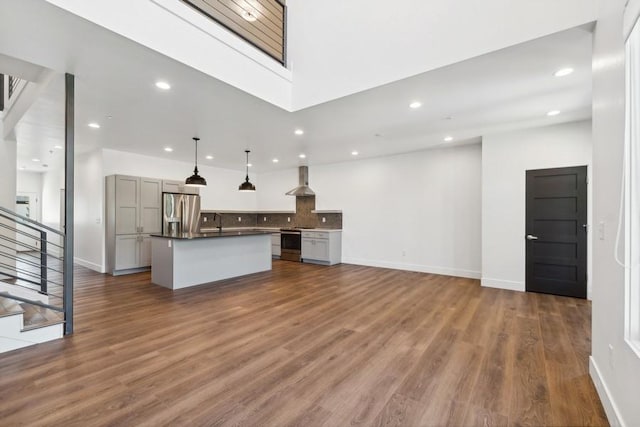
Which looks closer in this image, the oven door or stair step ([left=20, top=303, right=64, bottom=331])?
stair step ([left=20, top=303, right=64, bottom=331])

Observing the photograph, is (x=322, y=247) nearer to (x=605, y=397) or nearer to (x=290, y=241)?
(x=290, y=241)

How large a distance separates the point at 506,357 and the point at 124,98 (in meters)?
5.04

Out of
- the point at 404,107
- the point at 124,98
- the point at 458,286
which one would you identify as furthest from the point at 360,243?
the point at 124,98

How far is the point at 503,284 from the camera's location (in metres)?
4.94

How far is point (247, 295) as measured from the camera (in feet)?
14.6

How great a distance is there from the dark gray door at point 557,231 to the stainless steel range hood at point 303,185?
4.99 meters

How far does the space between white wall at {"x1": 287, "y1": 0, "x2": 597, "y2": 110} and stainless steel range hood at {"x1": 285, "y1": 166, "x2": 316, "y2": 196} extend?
4.10 m

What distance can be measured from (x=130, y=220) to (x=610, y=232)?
7.42m

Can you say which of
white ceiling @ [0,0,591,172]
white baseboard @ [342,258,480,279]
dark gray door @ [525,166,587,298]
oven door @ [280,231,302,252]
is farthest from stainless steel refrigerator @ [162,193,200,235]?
dark gray door @ [525,166,587,298]

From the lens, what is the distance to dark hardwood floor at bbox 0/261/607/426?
1.82 meters

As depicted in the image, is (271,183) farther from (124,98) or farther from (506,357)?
(506,357)

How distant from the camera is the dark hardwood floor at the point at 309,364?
5.96 feet

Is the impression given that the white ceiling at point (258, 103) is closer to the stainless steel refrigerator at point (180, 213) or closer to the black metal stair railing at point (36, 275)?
the stainless steel refrigerator at point (180, 213)

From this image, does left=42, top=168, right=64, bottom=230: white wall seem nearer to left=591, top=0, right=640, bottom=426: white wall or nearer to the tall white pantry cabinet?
the tall white pantry cabinet
